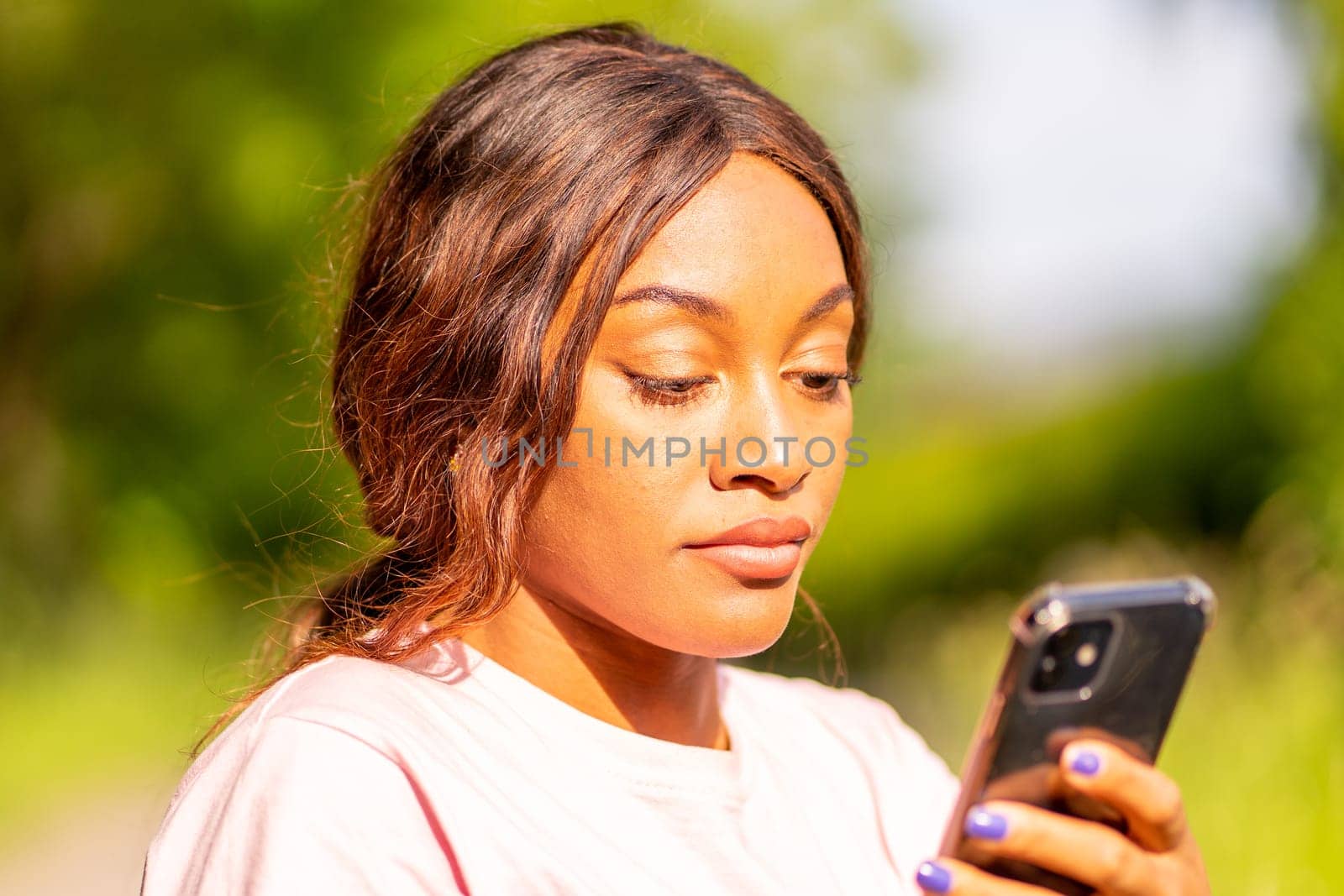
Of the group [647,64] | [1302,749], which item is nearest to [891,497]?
[1302,749]

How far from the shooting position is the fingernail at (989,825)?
4.25ft

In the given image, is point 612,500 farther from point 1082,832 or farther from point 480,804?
point 1082,832

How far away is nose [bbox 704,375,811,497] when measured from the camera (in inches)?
63.1

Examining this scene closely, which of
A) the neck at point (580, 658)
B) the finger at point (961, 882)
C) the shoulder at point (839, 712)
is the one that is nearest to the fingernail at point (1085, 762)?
the finger at point (961, 882)

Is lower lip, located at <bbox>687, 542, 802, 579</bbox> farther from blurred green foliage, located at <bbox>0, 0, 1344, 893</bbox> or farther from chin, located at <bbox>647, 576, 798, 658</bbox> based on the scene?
blurred green foliage, located at <bbox>0, 0, 1344, 893</bbox>

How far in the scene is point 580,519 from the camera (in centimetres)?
166

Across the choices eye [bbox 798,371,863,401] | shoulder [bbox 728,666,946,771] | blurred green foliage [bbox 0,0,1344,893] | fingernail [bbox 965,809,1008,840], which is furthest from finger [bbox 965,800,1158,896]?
blurred green foliage [bbox 0,0,1344,893]

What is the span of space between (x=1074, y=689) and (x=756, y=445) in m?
0.50

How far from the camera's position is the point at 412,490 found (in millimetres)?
1813

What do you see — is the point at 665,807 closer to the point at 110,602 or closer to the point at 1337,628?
the point at 1337,628

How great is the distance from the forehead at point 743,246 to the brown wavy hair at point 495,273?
2 cm

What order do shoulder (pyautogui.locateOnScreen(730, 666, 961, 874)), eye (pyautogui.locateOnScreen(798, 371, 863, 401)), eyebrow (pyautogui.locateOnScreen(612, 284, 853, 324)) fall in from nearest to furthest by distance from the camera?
eyebrow (pyautogui.locateOnScreen(612, 284, 853, 324)), eye (pyautogui.locateOnScreen(798, 371, 863, 401)), shoulder (pyautogui.locateOnScreen(730, 666, 961, 874))

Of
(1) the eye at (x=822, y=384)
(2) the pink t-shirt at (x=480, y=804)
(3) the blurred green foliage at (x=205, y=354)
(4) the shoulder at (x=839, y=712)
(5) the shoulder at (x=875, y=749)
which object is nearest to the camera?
(2) the pink t-shirt at (x=480, y=804)

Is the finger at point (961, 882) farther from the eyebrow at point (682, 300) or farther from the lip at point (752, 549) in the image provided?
the eyebrow at point (682, 300)
